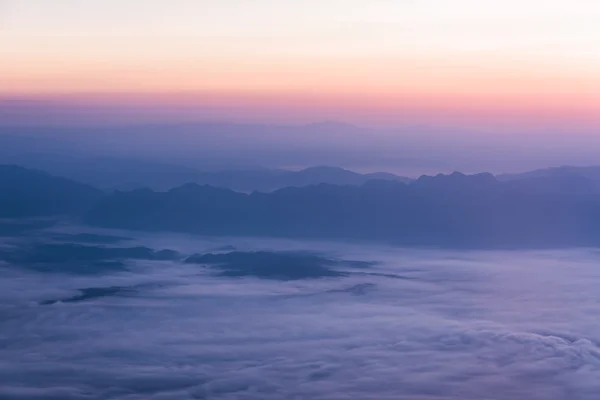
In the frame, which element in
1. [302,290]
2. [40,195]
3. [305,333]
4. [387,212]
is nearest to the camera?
[305,333]

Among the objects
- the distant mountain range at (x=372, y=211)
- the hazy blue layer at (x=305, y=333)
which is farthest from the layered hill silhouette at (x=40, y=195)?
the hazy blue layer at (x=305, y=333)

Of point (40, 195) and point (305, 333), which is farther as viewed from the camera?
point (40, 195)

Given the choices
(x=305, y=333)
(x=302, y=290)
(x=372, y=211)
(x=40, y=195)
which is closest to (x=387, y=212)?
(x=372, y=211)

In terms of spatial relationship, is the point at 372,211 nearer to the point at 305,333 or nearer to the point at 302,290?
the point at 302,290

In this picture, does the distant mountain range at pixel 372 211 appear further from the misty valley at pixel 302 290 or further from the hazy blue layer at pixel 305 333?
the hazy blue layer at pixel 305 333

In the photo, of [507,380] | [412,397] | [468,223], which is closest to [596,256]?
[468,223]

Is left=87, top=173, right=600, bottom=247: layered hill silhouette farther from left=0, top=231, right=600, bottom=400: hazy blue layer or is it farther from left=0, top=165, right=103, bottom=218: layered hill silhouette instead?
left=0, top=231, right=600, bottom=400: hazy blue layer

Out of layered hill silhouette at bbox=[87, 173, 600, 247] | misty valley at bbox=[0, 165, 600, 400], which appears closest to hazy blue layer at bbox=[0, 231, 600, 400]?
misty valley at bbox=[0, 165, 600, 400]
